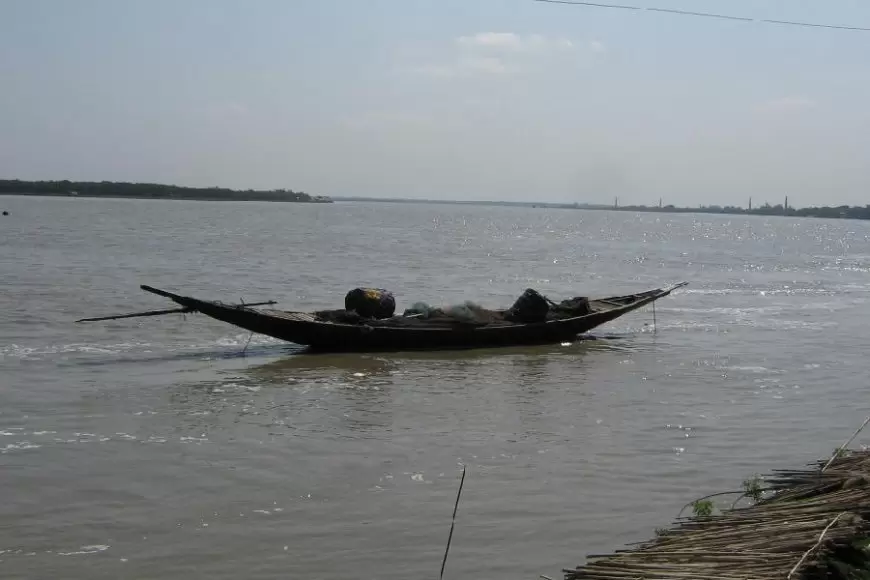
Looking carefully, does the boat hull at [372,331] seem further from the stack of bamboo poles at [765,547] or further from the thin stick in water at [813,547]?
the thin stick in water at [813,547]

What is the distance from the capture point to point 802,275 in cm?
3603

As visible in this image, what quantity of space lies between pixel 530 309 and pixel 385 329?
276 cm

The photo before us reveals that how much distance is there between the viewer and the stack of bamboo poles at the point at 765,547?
14.1ft

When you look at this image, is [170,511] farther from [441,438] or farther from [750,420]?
[750,420]

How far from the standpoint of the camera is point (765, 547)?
4.51 metres

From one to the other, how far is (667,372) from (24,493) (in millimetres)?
9401

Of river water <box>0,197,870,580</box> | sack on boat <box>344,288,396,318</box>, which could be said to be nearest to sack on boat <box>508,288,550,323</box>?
river water <box>0,197,870,580</box>

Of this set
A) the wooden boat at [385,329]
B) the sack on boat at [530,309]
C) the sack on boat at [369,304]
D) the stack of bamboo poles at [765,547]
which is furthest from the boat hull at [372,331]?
the stack of bamboo poles at [765,547]

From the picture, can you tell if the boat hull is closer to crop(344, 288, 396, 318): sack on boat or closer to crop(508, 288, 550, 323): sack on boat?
crop(508, 288, 550, 323): sack on boat

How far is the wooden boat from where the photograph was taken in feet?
44.9

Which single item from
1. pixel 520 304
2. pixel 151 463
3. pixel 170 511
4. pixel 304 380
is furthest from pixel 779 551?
pixel 520 304

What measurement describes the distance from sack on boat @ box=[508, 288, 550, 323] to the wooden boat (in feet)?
0.44

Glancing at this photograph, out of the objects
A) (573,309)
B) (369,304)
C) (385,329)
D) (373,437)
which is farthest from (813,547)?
(573,309)

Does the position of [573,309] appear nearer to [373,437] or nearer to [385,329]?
[385,329]
